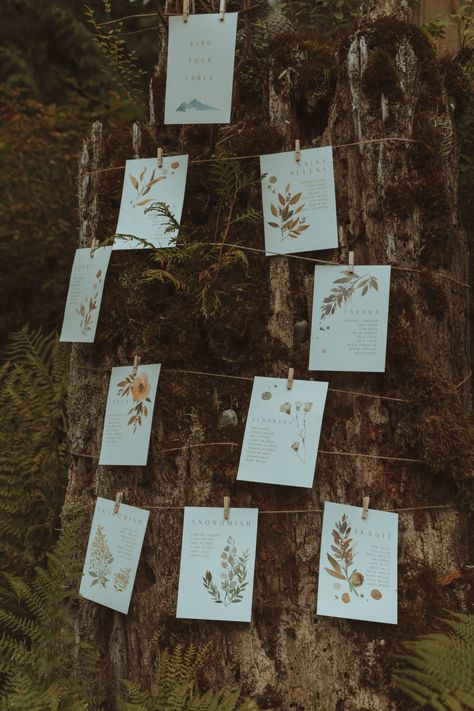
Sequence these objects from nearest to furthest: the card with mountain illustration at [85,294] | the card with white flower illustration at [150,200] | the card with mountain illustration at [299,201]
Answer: the card with mountain illustration at [299,201], the card with white flower illustration at [150,200], the card with mountain illustration at [85,294]

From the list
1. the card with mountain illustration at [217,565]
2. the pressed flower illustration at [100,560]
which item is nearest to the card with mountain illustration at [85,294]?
the pressed flower illustration at [100,560]

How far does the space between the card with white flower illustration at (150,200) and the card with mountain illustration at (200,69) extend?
0.18 metres

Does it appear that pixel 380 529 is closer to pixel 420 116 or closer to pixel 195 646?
pixel 195 646

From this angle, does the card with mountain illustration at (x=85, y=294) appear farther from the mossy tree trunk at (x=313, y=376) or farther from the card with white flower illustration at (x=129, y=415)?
the card with white flower illustration at (x=129, y=415)

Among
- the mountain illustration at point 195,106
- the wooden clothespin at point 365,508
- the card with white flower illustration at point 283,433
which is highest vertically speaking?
the mountain illustration at point 195,106

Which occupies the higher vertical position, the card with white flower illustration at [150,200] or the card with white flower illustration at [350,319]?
the card with white flower illustration at [150,200]

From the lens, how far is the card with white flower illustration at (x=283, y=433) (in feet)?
7.88

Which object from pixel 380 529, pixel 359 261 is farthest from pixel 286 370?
pixel 380 529

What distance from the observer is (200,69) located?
2.62 m

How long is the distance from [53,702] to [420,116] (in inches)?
84.4

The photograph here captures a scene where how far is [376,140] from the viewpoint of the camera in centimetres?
253

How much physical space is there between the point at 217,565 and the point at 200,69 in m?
1.69

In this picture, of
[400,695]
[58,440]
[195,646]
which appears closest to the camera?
[400,695]

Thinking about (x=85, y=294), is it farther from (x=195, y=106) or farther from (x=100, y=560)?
(x=100, y=560)
